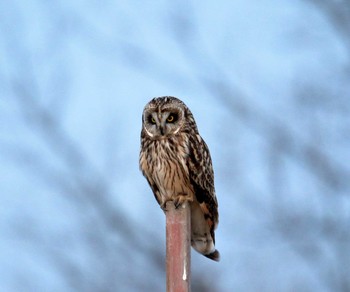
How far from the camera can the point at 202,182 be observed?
602 cm

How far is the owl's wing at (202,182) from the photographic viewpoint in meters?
5.96

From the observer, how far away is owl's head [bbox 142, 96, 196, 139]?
19.9 feet

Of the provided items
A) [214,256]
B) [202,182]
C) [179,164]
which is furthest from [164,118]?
[214,256]

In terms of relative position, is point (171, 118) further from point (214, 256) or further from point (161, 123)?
point (214, 256)

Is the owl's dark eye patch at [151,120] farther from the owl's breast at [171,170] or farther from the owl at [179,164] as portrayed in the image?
the owl's breast at [171,170]

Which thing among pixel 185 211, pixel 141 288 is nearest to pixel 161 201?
pixel 185 211

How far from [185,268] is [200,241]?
5.32 feet

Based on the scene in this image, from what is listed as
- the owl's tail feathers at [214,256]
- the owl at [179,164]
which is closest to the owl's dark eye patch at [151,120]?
the owl at [179,164]

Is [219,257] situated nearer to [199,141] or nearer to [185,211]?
[199,141]

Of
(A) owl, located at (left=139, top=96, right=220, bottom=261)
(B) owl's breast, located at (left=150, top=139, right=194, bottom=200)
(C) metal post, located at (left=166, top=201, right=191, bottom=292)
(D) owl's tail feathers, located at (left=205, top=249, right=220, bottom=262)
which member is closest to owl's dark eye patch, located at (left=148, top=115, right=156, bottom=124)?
(A) owl, located at (left=139, top=96, right=220, bottom=261)

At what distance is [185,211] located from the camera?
4.62 meters

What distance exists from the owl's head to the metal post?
1495 millimetres

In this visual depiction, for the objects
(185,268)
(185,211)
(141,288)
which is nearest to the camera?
(185,268)

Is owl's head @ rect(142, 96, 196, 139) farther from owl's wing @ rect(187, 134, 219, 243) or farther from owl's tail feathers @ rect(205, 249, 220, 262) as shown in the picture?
owl's tail feathers @ rect(205, 249, 220, 262)
